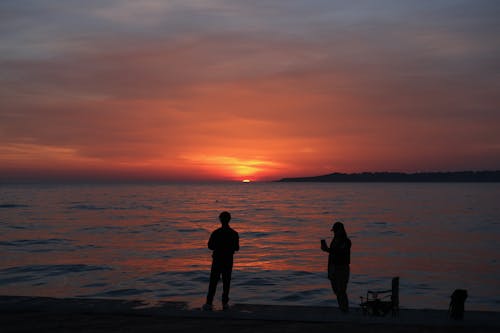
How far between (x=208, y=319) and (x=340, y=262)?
293cm

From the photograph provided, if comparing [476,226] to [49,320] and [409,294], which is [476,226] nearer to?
[409,294]

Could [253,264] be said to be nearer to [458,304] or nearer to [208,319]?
[208,319]

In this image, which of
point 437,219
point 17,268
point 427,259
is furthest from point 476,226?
point 17,268

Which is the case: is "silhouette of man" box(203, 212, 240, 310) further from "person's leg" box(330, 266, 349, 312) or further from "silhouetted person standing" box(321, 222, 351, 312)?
"person's leg" box(330, 266, 349, 312)

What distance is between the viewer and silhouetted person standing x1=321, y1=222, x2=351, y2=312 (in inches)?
446

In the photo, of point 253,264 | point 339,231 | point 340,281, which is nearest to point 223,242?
point 339,231

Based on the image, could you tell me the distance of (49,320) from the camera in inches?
415

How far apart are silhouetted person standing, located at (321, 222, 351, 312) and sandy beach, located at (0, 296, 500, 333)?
0.35 metres

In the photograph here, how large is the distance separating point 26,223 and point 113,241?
21314 millimetres

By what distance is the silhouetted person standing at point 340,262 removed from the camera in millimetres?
11328

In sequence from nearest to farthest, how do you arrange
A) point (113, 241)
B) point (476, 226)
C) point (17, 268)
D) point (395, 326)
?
point (395, 326) → point (17, 268) → point (113, 241) → point (476, 226)

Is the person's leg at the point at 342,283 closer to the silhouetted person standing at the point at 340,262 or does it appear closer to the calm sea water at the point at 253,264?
the silhouetted person standing at the point at 340,262

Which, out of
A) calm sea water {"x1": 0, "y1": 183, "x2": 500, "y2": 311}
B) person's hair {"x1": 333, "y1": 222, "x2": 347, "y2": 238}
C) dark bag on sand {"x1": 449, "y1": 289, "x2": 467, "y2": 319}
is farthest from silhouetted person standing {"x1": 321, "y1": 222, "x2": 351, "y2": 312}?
calm sea water {"x1": 0, "y1": 183, "x2": 500, "y2": 311}

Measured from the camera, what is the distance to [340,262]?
37.7 ft
